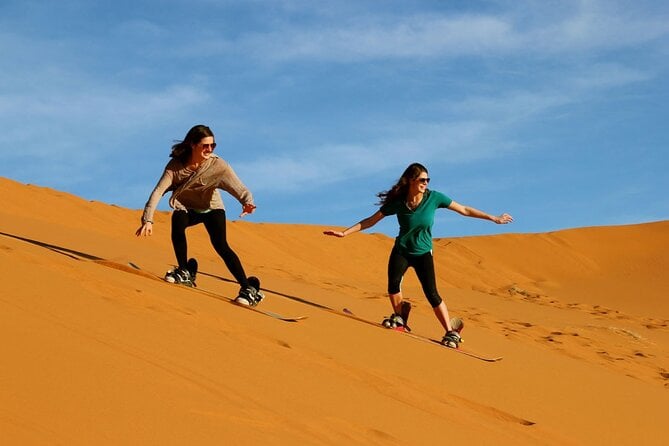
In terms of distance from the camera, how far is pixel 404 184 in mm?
7492

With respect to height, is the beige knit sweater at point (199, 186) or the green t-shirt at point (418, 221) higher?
the green t-shirt at point (418, 221)

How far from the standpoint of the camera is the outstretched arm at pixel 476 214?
24.9ft

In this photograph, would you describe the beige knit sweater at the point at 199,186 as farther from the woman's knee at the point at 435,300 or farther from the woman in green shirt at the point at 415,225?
the woman's knee at the point at 435,300

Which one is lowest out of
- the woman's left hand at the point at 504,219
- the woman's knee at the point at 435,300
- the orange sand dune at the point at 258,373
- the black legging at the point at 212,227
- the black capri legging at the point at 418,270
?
the orange sand dune at the point at 258,373

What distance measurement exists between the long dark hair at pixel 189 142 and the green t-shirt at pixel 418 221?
171 cm

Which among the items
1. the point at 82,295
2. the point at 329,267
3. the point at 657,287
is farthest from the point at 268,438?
the point at 657,287

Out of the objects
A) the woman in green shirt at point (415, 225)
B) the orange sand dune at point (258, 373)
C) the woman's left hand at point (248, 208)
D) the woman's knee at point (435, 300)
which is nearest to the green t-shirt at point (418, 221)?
the woman in green shirt at point (415, 225)

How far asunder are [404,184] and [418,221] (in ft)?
1.06

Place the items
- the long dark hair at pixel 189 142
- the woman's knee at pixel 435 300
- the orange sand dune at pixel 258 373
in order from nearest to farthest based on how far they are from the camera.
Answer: the orange sand dune at pixel 258 373, the long dark hair at pixel 189 142, the woman's knee at pixel 435 300

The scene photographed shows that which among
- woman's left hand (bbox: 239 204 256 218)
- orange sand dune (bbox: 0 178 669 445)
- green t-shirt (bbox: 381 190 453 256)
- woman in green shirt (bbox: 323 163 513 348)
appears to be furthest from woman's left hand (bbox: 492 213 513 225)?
woman's left hand (bbox: 239 204 256 218)

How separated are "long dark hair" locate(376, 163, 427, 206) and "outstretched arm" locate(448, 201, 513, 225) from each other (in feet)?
1.40

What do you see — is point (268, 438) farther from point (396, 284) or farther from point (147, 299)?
point (396, 284)

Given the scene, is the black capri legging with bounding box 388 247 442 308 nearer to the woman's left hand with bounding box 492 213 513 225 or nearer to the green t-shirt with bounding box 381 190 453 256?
the green t-shirt with bounding box 381 190 453 256

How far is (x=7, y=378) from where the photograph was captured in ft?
10.6
